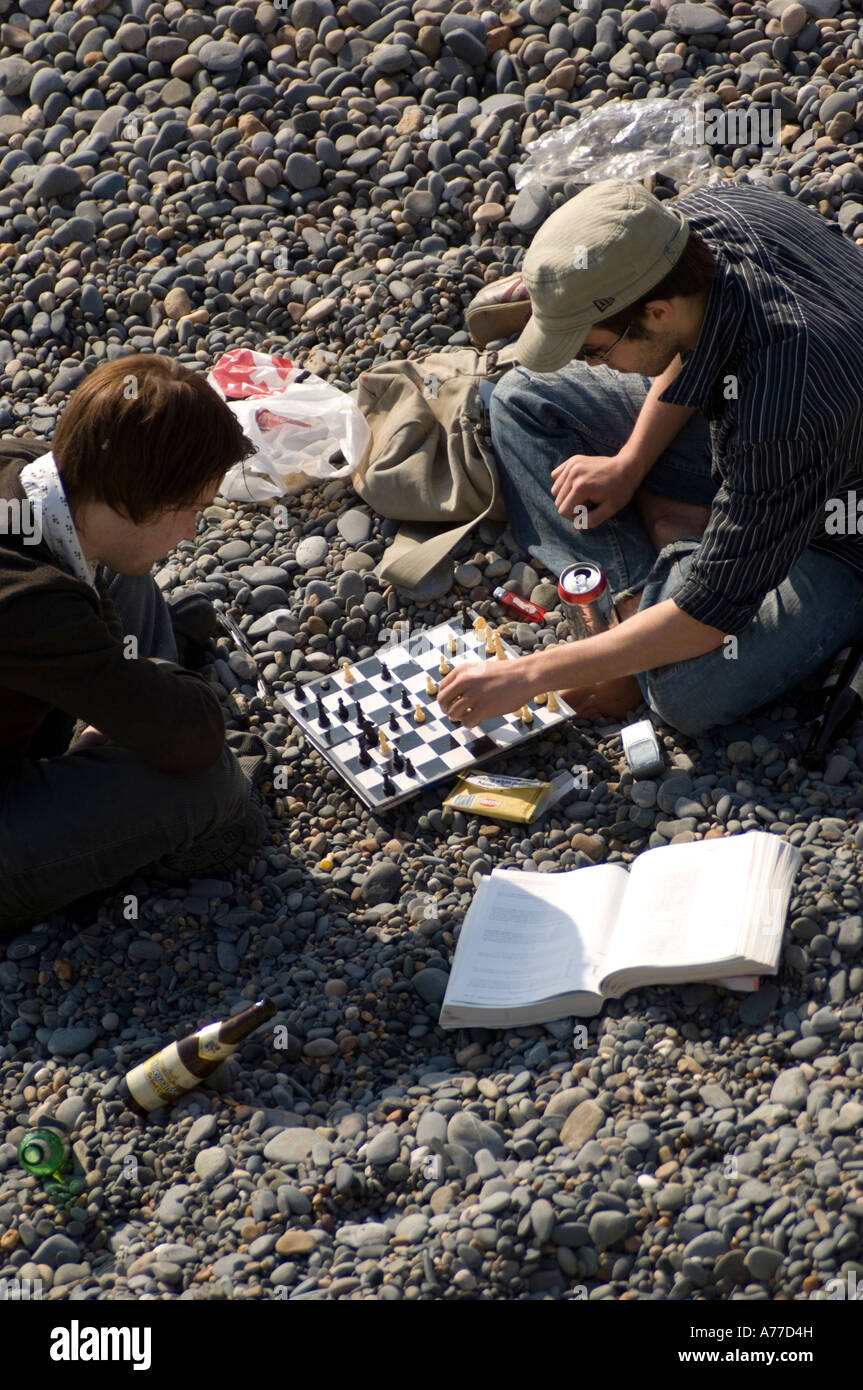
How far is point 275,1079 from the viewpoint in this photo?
160 inches

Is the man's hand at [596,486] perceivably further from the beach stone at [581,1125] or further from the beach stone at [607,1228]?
the beach stone at [607,1228]

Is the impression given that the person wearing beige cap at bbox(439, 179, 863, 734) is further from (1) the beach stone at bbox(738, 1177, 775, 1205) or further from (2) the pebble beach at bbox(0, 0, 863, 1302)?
(1) the beach stone at bbox(738, 1177, 775, 1205)

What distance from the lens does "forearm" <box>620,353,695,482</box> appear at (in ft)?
16.1

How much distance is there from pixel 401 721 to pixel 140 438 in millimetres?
1703

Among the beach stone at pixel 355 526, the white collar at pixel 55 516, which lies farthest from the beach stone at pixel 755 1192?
the beach stone at pixel 355 526

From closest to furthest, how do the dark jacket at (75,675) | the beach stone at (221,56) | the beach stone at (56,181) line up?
the dark jacket at (75,675), the beach stone at (56,181), the beach stone at (221,56)

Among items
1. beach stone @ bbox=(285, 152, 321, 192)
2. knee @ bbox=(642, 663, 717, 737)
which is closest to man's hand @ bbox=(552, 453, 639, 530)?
knee @ bbox=(642, 663, 717, 737)

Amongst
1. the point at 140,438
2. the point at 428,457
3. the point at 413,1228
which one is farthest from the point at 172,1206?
the point at 428,457

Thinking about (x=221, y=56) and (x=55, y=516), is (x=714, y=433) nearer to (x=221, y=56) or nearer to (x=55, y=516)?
(x=55, y=516)

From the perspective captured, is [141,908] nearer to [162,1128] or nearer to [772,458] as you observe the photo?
[162,1128]

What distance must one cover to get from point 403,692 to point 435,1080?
163cm

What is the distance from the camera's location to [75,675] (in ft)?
12.1

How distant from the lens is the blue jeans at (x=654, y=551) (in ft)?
14.9

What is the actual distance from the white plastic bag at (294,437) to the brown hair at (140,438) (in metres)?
2.19
